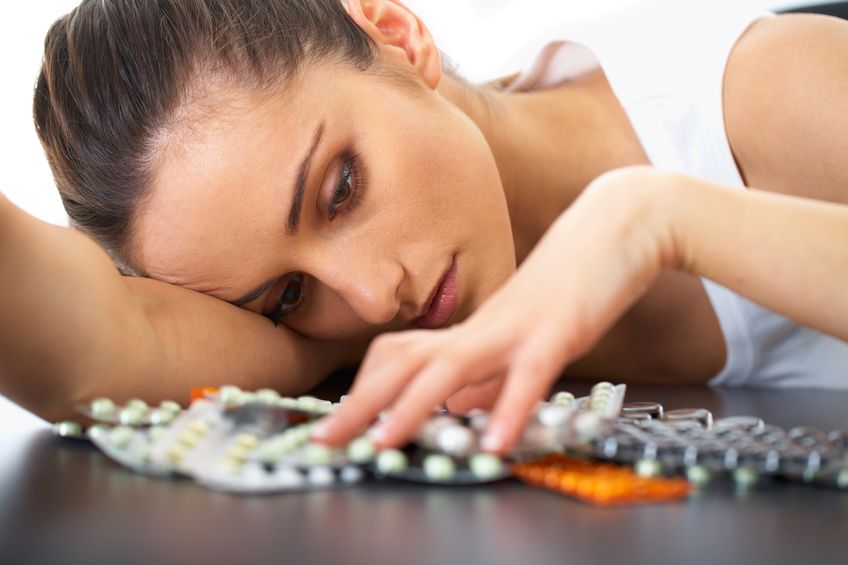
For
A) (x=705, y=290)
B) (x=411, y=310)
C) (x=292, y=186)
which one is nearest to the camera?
(x=292, y=186)

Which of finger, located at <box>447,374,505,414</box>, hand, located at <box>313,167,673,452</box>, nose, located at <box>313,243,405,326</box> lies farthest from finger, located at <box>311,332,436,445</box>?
nose, located at <box>313,243,405,326</box>

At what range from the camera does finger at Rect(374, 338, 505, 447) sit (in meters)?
0.53

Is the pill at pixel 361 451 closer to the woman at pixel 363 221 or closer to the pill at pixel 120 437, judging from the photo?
the woman at pixel 363 221

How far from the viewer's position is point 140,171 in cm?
95

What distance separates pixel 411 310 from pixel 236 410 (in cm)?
38

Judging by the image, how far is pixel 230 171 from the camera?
0.88m

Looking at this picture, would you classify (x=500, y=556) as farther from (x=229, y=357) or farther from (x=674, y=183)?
(x=229, y=357)

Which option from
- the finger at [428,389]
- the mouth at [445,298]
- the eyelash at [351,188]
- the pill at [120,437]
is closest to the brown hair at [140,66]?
the eyelash at [351,188]

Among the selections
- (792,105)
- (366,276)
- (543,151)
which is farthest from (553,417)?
(543,151)

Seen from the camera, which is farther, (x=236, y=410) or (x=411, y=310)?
(x=411, y=310)

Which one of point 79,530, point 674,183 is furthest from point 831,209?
point 79,530

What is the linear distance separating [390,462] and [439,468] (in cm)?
3

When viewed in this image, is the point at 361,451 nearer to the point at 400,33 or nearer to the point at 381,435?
the point at 381,435

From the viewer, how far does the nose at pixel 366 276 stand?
0.91 meters
